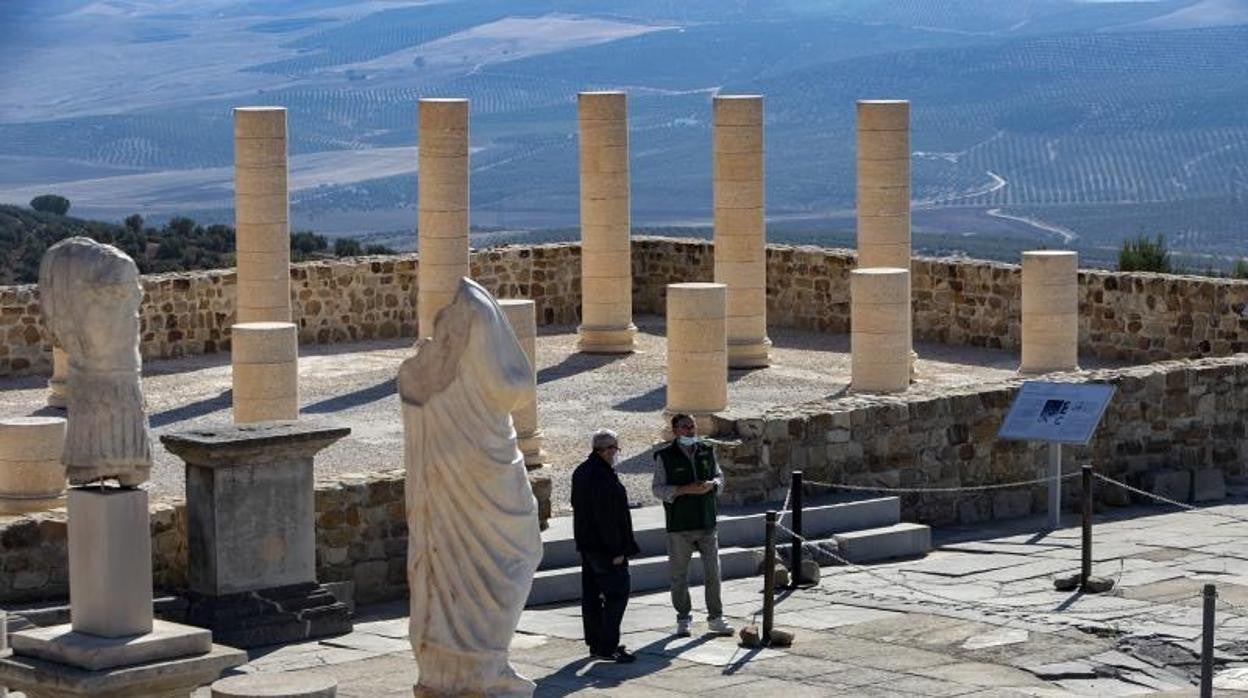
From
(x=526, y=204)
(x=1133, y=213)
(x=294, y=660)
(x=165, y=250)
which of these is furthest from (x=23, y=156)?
(x=294, y=660)

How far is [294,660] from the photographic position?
15.6 meters

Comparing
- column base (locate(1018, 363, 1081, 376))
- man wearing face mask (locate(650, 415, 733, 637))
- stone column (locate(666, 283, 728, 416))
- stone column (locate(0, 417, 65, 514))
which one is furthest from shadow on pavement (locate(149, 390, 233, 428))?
man wearing face mask (locate(650, 415, 733, 637))

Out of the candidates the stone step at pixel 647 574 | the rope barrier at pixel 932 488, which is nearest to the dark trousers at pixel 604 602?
the stone step at pixel 647 574

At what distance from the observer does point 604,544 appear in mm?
15586

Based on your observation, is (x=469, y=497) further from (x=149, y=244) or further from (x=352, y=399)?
(x=149, y=244)

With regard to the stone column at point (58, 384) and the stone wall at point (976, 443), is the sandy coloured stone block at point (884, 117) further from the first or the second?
the stone column at point (58, 384)

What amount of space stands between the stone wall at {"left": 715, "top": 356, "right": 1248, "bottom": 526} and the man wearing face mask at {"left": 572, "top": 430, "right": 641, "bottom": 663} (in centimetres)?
384

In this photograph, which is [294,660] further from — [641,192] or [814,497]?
[641,192]

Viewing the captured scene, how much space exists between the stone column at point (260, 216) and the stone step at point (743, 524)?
8732 millimetres

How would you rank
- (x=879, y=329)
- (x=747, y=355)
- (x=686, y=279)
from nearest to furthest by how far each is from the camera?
(x=879, y=329) → (x=747, y=355) → (x=686, y=279)

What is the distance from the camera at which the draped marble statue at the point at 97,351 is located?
498 inches

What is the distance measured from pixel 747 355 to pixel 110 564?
53.8 feet

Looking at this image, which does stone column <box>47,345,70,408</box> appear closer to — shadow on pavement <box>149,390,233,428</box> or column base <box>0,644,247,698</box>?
shadow on pavement <box>149,390,233,428</box>

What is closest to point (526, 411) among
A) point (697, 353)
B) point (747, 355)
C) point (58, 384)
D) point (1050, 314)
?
point (697, 353)
